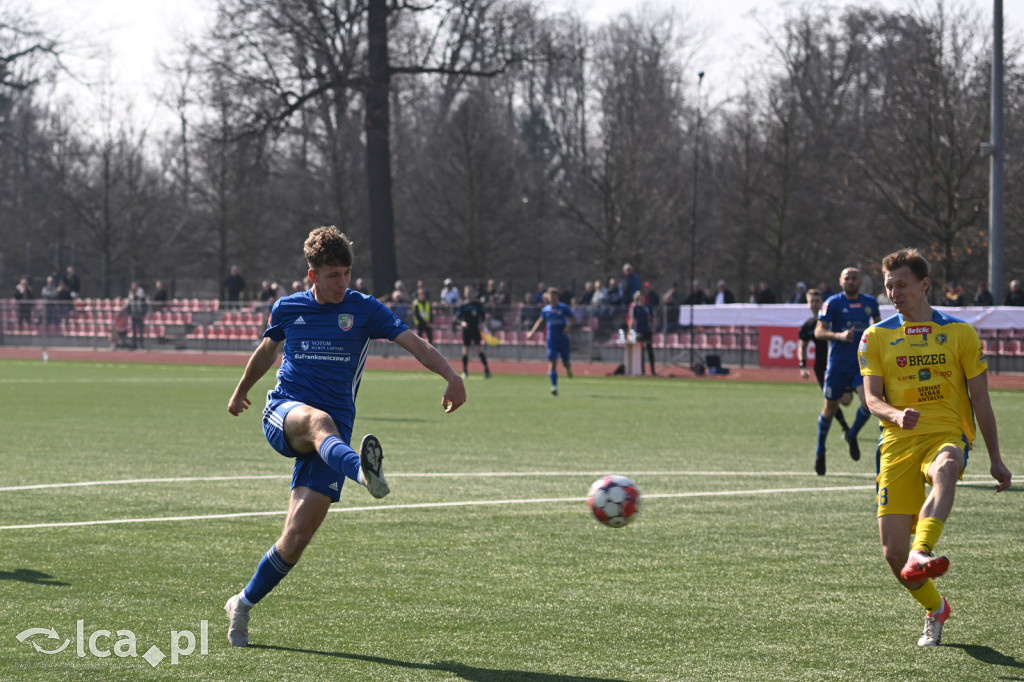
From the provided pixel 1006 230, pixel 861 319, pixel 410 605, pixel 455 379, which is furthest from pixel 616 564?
pixel 1006 230

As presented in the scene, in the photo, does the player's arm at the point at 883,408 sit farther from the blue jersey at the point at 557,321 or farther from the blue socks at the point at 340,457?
the blue jersey at the point at 557,321

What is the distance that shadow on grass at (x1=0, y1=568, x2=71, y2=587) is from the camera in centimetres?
733

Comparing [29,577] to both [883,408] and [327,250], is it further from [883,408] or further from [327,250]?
[883,408]

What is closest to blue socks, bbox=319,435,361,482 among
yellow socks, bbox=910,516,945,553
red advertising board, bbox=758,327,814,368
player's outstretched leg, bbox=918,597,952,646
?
yellow socks, bbox=910,516,945,553

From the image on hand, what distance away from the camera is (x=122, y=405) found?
70.3 feet

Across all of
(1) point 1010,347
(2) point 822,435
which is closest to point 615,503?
(2) point 822,435

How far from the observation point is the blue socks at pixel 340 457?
569 cm

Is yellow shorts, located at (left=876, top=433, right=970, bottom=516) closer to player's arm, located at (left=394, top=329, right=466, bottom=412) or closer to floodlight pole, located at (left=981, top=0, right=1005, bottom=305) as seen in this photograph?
player's arm, located at (left=394, top=329, right=466, bottom=412)

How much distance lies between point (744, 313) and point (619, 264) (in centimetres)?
2006

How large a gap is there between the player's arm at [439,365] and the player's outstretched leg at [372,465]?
0.68 m

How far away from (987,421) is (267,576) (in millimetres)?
3497

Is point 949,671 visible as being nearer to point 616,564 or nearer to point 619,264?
point 616,564

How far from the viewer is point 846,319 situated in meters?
13.5

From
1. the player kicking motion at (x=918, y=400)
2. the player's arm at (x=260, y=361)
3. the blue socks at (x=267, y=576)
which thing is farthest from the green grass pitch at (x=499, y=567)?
the player's arm at (x=260, y=361)
